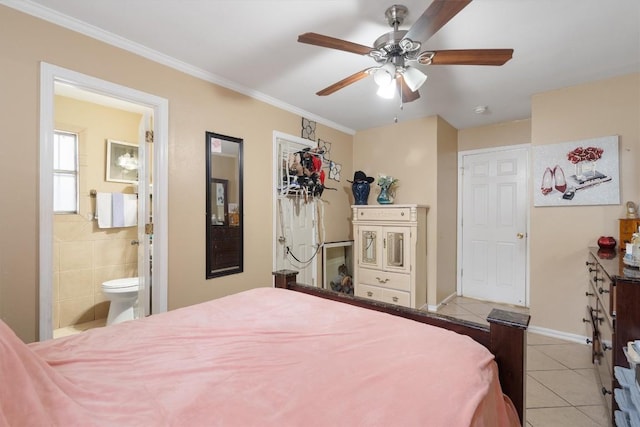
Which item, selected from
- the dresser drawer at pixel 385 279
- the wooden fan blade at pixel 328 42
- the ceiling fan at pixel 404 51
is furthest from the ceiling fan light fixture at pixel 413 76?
the dresser drawer at pixel 385 279

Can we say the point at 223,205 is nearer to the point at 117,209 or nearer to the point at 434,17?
the point at 117,209

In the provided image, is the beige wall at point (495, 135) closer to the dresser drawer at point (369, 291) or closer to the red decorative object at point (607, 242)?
the red decorative object at point (607, 242)

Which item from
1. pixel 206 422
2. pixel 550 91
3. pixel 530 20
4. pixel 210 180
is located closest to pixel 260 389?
pixel 206 422

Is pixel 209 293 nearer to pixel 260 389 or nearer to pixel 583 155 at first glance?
pixel 260 389

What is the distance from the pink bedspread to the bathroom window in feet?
8.12

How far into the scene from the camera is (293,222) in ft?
11.2

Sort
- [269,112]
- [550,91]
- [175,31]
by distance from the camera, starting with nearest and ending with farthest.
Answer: [175,31] → [550,91] → [269,112]

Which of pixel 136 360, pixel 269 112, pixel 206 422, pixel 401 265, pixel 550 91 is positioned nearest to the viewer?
pixel 206 422

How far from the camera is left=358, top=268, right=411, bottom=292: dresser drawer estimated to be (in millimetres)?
3312

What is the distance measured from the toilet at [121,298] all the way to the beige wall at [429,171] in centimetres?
313

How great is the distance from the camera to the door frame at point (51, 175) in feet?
5.68

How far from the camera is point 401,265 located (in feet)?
11.0

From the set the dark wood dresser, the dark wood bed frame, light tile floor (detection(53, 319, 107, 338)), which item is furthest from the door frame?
the dark wood dresser

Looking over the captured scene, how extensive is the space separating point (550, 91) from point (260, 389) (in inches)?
143
